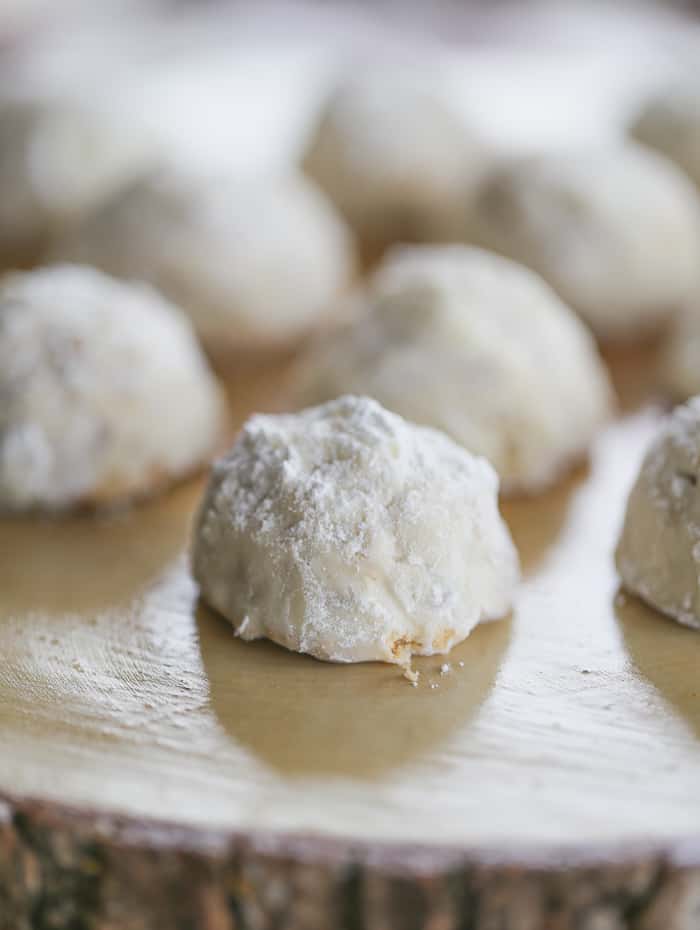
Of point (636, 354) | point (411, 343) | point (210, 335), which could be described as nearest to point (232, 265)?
point (210, 335)

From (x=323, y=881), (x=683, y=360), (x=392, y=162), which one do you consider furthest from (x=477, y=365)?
(x=392, y=162)

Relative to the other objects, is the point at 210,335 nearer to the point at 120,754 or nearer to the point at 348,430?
the point at 348,430

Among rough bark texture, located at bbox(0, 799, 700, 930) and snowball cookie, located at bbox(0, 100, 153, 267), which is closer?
rough bark texture, located at bbox(0, 799, 700, 930)

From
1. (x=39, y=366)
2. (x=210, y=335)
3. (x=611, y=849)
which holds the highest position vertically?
A: (x=611, y=849)

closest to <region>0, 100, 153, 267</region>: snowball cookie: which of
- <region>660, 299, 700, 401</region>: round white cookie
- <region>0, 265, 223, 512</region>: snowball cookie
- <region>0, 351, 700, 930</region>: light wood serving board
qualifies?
<region>0, 265, 223, 512</region>: snowball cookie

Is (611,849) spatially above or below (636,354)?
above

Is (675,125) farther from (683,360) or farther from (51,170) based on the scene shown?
(51,170)

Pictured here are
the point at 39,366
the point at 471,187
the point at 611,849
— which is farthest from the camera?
the point at 471,187

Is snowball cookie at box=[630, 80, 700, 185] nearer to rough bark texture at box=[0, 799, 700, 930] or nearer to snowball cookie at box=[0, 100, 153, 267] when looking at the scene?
snowball cookie at box=[0, 100, 153, 267]
